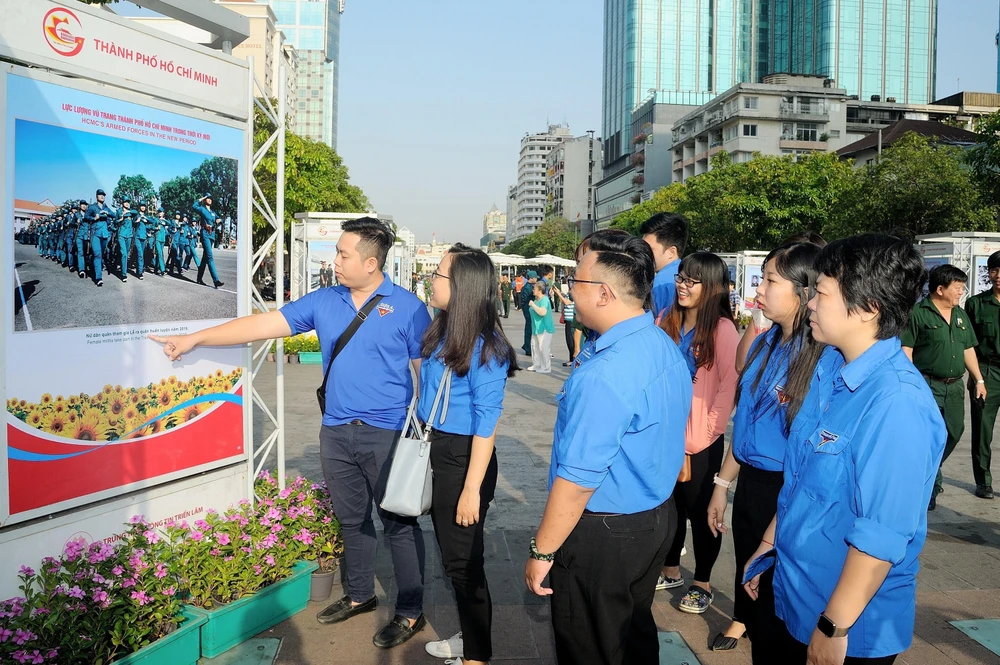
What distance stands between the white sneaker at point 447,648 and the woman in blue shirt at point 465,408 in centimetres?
21

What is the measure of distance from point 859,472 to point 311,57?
159 meters

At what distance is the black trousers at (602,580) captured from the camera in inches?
95.6

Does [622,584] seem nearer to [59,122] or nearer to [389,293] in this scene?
[389,293]

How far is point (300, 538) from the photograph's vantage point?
4.07 m

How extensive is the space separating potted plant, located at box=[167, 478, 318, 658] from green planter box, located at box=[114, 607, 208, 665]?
0.11 feet

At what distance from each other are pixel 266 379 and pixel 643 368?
1112 centimetres

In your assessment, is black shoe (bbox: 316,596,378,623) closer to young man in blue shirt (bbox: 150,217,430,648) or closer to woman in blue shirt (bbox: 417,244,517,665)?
young man in blue shirt (bbox: 150,217,430,648)

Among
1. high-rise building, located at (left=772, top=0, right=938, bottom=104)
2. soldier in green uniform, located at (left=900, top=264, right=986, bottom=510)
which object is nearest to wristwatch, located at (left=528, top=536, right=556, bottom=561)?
soldier in green uniform, located at (left=900, top=264, right=986, bottom=510)

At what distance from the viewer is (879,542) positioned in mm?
1791

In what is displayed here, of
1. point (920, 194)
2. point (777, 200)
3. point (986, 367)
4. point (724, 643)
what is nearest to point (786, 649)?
point (724, 643)

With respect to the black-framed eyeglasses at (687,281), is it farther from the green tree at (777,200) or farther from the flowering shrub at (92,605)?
the green tree at (777,200)

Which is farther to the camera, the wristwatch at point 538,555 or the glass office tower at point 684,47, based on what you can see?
the glass office tower at point 684,47

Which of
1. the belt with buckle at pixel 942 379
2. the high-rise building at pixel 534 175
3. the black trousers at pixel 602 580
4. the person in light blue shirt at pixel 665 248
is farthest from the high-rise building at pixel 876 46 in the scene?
the black trousers at pixel 602 580

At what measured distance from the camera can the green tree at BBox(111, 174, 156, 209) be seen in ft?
11.0
